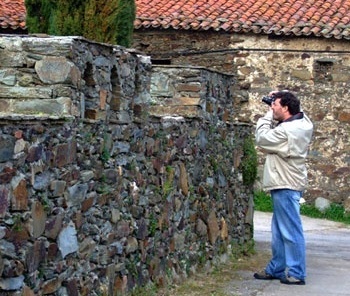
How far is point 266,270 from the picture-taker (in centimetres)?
792

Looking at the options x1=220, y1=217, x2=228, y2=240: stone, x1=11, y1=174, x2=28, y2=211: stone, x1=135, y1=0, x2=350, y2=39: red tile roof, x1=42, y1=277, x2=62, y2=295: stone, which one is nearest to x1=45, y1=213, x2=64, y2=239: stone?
x1=42, y1=277, x2=62, y2=295: stone

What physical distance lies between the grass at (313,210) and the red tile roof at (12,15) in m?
5.70

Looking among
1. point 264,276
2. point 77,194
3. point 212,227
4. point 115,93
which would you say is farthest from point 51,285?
point 212,227

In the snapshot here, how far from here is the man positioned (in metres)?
7.56

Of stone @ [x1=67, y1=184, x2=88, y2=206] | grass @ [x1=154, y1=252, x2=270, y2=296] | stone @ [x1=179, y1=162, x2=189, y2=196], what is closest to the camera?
stone @ [x1=67, y1=184, x2=88, y2=206]

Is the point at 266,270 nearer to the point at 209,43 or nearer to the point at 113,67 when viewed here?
the point at 113,67

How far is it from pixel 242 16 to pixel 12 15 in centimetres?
462

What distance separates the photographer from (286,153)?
7.55 m

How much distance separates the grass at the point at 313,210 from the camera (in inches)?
660

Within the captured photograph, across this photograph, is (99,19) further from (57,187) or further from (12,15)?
(57,187)

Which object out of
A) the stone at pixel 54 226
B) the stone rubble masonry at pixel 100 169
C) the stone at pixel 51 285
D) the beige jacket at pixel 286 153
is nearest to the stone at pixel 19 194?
the stone rubble masonry at pixel 100 169

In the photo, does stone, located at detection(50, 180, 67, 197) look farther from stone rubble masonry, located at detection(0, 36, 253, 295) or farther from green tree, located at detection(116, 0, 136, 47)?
green tree, located at detection(116, 0, 136, 47)

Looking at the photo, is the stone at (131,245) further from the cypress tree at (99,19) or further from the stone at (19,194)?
the cypress tree at (99,19)

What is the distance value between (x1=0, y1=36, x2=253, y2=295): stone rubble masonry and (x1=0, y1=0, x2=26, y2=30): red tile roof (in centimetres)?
1016
